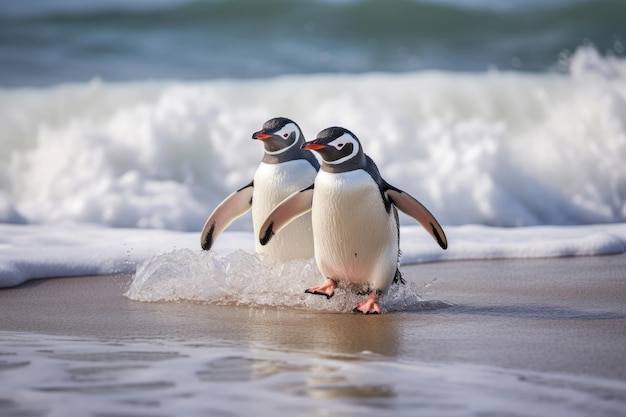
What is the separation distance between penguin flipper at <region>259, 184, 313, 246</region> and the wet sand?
32 centimetres

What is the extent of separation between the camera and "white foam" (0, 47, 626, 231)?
910cm

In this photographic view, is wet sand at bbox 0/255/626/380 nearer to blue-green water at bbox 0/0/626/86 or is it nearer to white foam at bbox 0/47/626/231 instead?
white foam at bbox 0/47/626/231

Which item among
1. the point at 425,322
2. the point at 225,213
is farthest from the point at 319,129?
the point at 425,322

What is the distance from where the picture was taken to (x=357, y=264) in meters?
4.17

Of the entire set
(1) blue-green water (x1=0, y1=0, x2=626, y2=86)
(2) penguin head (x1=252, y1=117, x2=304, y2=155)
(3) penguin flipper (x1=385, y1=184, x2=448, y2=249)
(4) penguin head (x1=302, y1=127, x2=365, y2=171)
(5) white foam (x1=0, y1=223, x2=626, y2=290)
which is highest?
(1) blue-green water (x1=0, y1=0, x2=626, y2=86)

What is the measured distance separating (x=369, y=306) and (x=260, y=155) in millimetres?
5771

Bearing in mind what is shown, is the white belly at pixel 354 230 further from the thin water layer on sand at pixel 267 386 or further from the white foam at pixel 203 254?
the thin water layer on sand at pixel 267 386

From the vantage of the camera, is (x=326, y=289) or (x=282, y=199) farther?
(x=282, y=199)

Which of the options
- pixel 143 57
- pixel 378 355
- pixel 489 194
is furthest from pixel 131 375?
pixel 143 57

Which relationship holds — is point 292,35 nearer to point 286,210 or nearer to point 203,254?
point 203,254

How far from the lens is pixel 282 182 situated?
4473mm

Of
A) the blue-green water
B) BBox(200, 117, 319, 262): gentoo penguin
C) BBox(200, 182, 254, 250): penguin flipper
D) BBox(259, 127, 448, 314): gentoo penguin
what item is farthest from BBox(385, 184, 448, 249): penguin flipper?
the blue-green water

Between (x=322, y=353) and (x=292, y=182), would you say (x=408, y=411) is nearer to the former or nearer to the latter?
(x=322, y=353)

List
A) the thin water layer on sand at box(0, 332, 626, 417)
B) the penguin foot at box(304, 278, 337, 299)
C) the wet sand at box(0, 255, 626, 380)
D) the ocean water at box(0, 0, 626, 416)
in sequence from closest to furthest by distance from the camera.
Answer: the thin water layer on sand at box(0, 332, 626, 417), the ocean water at box(0, 0, 626, 416), the wet sand at box(0, 255, 626, 380), the penguin foot at box(304, 278, 337, 299)
